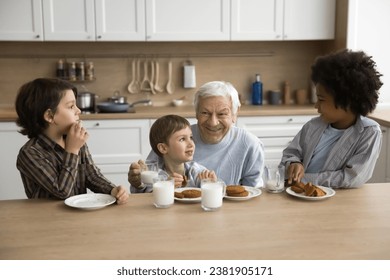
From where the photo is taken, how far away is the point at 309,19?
414 centimetres

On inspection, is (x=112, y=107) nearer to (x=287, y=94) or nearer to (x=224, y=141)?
(x=287, y=94)

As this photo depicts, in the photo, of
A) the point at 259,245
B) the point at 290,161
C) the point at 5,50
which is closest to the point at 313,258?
the point at 259,245

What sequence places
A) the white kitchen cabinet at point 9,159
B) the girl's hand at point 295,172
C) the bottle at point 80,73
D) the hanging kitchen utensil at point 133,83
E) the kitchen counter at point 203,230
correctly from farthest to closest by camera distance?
1. the hanging kitchen utensil at point 133,83
2. the bottle at point 80,73
3. the white kitchen cabinet at point 9,159
4. the girl's hand at point 295,172
5. the kitchen counter at point 203,230

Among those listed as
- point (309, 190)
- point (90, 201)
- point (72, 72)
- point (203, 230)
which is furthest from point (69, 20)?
point (203, 230)

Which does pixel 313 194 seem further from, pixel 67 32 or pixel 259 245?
pixel 67 32

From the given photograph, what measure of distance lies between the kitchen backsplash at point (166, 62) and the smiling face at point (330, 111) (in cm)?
248

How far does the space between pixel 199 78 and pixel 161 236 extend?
3.22 m

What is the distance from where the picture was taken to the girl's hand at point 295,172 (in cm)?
195

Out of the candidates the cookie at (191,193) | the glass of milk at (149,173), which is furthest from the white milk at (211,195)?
the glass of milk at (149,173)

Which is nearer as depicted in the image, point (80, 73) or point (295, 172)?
point (295, 172)

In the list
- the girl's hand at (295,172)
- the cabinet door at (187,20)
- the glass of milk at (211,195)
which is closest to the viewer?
the glass of milk at (211,195)

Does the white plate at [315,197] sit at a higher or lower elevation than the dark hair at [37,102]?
lower

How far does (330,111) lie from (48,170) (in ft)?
3.84

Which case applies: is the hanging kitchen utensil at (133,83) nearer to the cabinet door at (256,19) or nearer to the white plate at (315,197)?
the cabinet door at (256,19)
